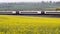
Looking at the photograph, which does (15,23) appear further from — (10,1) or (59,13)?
(59,13)

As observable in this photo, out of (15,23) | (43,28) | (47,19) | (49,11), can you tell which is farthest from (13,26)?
(49,11)

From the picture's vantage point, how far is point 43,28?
225cm

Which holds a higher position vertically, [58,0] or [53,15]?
[58,0]

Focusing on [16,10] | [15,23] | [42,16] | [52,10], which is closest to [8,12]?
[16,10]

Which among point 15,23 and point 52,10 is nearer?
point 15,23

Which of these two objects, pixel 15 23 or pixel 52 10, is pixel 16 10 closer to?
pixel 15 23

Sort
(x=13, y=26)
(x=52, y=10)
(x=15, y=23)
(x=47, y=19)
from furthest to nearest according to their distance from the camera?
(x=52, y=10) < (x=47, y=19) < (x=15, y=23) < (x=13, y=26)

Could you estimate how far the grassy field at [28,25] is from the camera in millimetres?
2122

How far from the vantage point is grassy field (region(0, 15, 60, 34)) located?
2.12 m

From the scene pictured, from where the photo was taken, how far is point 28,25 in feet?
7.94

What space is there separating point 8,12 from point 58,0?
105cm

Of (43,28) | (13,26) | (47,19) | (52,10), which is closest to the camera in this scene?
(43,28)

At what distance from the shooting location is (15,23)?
8.39ft

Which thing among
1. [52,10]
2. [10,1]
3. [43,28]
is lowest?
[43,28]
